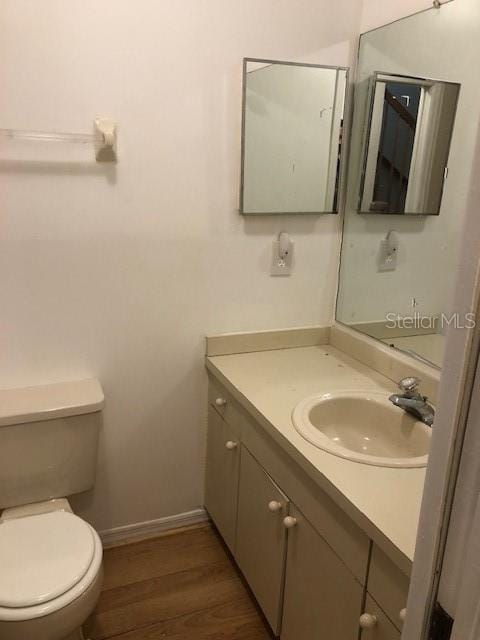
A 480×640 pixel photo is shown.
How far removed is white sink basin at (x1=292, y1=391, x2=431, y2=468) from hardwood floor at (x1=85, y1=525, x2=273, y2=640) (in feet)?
2.42

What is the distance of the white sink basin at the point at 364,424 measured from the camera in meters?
1.49

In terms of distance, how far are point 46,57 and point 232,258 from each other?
0.90 m

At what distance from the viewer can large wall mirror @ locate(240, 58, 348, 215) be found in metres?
1.80

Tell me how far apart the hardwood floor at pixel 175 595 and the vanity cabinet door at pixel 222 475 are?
13 cm

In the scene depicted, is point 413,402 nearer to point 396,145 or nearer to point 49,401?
point 396,145

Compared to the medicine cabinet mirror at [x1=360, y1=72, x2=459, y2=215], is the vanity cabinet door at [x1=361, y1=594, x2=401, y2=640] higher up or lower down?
lower down

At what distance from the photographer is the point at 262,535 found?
1639 mm

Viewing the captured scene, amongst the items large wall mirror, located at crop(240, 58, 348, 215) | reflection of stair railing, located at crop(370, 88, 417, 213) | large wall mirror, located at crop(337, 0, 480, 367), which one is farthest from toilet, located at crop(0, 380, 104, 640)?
reflection of stair railing, located at crop(370, 88, 417, 213)

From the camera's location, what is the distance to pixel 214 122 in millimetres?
1771

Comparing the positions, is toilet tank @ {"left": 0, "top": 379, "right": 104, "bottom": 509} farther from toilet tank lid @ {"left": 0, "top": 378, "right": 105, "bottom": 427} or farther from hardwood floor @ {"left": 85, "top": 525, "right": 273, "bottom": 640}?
hardwood floor @ {"left": 85, "top": 525, "right": 273, "bottom": 640}

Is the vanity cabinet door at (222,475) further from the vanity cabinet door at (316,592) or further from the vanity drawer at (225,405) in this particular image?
the vanity cabinet door at (316,592)

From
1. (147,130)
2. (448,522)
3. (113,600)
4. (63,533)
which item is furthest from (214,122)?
(113,600)

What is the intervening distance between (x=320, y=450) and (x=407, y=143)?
1099 millimetres

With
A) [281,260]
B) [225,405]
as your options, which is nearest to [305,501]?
[225,405]
